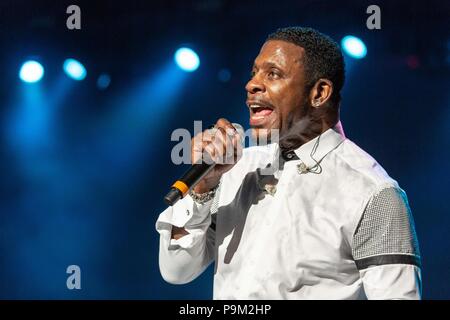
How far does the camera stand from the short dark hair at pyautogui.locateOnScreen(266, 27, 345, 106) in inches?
77.9

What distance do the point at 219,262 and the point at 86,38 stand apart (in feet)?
7.04

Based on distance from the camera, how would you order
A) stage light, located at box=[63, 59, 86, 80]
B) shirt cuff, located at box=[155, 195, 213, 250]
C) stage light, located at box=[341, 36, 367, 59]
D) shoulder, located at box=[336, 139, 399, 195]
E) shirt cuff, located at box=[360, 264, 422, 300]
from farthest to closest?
1. stage light, located at box=[63, 59, 86, 80]
2. stage light, located at box=[341, 36, 367, 59]
3. shirt cuff, located at box=[155, 195, 213, 250]
4. shoulder, located at box=[336, 139, 399, 195]
5. shirt cuff, located at box=[360, 264, 422, 300]

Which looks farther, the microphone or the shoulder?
the shoulder

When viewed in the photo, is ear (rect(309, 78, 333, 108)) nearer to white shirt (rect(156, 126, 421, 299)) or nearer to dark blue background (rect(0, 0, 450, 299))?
white shirt (rect(156, 126, 421, 299))

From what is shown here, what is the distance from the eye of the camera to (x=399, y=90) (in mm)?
Answer: 3354

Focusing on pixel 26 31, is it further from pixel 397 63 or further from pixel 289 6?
pixel 397 63

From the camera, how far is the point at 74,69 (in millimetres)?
3842

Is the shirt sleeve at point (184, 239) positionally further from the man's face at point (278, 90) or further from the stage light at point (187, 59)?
the stage light at point (187, 59)

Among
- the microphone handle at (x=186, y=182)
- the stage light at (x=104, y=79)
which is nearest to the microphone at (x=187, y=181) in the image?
the microphone handle at (x=186, y=182)

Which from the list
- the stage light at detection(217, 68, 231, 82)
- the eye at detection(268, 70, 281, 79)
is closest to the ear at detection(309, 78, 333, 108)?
the eye at detection(268, 70, 281, 79)

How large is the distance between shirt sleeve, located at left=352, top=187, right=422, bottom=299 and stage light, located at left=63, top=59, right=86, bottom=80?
241cm

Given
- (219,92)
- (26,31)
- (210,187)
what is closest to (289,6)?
(219,92)
